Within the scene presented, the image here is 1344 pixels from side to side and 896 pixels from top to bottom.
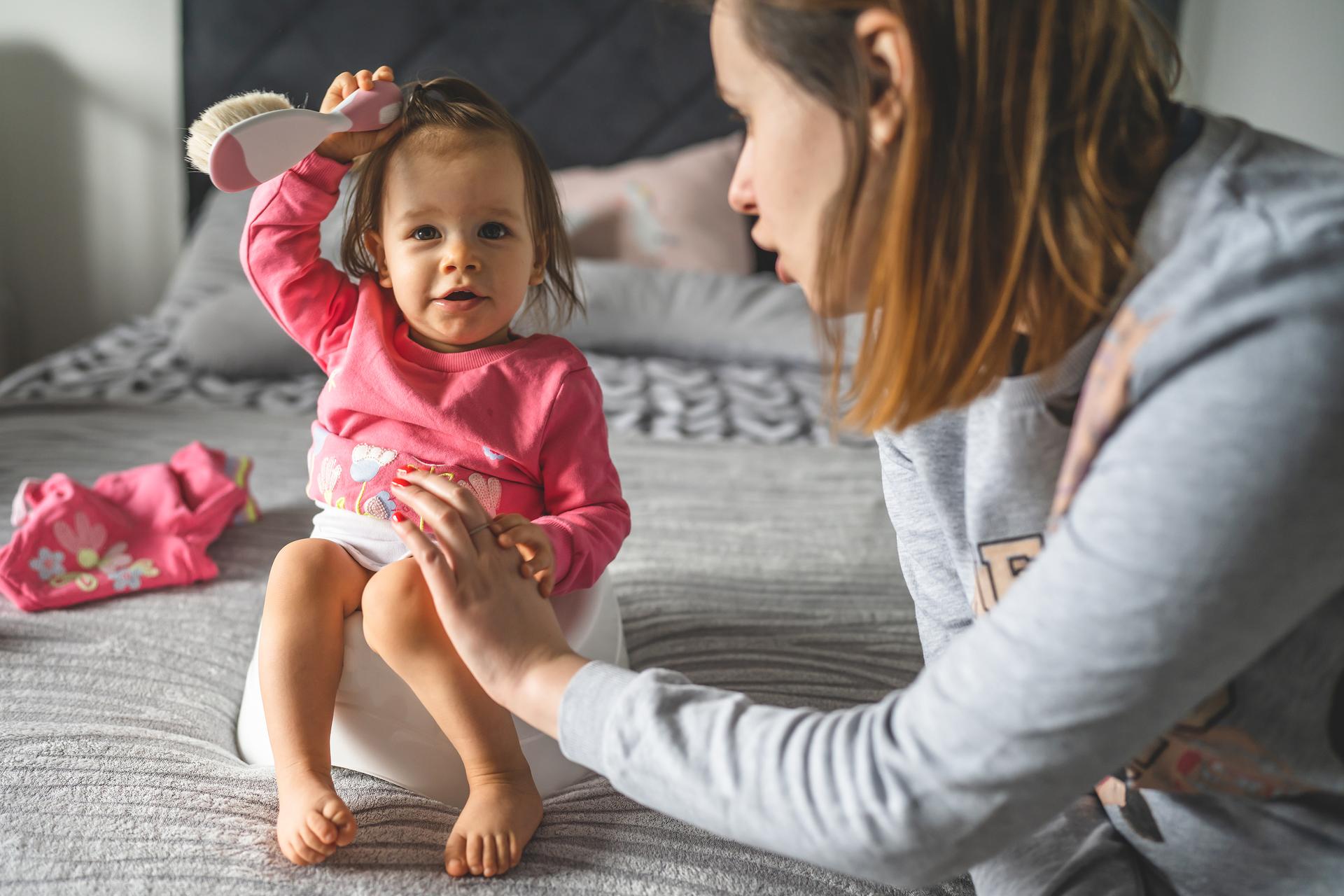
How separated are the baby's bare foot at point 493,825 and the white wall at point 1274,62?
185 cm

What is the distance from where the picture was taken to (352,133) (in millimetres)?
925

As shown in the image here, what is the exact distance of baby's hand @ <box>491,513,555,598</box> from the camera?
0.75 metres

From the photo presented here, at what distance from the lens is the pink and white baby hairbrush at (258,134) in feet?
2.65

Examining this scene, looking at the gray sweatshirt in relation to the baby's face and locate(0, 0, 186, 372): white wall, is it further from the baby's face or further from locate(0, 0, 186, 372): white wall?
locate(0, 0, 186, 372): white wall

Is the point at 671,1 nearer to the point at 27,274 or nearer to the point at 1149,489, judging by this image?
the point at 1149,489

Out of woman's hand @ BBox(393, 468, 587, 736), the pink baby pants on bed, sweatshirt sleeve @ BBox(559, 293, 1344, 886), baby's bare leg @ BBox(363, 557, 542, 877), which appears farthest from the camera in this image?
the pink baby pants on bed

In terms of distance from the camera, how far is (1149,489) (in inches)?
19.1

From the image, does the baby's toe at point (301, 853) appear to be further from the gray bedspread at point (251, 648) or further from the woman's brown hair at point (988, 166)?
the woman's brown hair at point (988, 166)

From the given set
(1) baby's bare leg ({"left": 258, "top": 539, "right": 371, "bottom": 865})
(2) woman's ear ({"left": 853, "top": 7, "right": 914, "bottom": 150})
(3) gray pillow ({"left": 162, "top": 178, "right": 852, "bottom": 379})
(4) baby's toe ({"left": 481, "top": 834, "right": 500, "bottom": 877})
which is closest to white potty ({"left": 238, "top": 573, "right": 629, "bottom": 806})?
(1) baby's bare leg ({"left": 258, "top": 539, "right": 371, "bottom": 865})

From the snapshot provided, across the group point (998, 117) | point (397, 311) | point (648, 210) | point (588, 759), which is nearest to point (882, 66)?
point (998, 117)

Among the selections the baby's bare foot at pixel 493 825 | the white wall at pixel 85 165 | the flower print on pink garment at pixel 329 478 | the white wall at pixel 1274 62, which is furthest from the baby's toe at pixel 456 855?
the white wall at pixel 85 165

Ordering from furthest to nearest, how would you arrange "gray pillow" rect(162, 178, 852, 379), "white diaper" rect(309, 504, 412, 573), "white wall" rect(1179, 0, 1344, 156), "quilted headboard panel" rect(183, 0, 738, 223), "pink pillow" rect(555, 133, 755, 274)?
"quilted headboard panel" rect(183, 0, 738, 223) < "pink pillow" rect(555, 133, 755, 274) < "white wall" rect(1179, 0, 1344, 156) < "gray pillow" rect(162, 178, 852, 379) < "white diaper" rect(309, 504, 412, 573)

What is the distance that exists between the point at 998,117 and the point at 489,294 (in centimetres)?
52

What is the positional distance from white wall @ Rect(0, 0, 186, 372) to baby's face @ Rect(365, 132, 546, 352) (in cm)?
221
